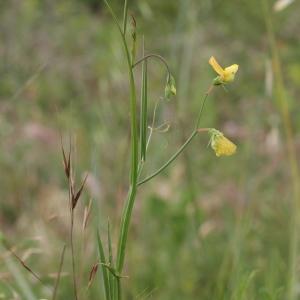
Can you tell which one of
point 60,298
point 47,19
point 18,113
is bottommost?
point 60,298

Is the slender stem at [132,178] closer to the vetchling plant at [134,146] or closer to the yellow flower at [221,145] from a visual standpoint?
the vetchling plant at [134,146]

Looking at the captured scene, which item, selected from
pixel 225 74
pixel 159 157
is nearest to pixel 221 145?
pixel 225 74

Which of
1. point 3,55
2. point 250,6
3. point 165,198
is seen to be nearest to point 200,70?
point 250,6

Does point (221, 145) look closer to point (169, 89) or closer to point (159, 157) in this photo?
point (169, 89)

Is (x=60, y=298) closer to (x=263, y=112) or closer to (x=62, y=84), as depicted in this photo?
(x=263, y=112)

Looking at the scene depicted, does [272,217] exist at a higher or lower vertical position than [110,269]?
A: lower

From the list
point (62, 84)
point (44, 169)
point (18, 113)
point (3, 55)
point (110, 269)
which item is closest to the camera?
point (110, 269)

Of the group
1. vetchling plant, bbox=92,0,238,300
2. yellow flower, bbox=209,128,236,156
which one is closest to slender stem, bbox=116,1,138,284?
vetchling plant, bbox=92,0,238,300
